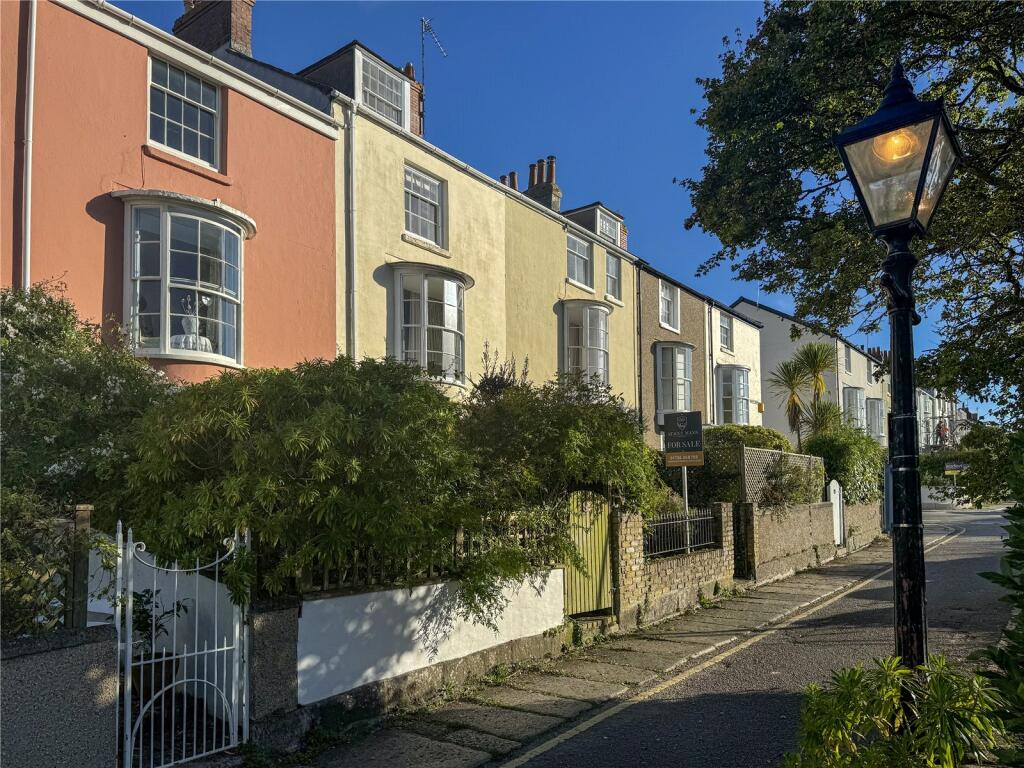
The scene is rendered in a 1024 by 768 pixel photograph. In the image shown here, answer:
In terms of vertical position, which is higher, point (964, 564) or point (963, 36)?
point (963, 36)

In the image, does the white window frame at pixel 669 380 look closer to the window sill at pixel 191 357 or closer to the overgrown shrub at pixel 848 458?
the overgrown shrub at pixel 848 458

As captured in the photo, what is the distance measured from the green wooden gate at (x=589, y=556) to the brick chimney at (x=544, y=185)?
16.4 meters

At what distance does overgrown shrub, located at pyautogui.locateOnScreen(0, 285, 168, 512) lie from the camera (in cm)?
697

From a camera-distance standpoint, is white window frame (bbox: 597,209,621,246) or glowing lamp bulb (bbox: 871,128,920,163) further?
white window frame (bbox: 597,209,621,246)

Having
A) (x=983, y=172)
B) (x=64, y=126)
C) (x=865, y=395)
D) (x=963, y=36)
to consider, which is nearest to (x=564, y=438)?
(x=983, y=172)

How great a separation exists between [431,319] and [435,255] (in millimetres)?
1612

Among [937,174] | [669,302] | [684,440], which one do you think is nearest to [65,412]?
[937,174]

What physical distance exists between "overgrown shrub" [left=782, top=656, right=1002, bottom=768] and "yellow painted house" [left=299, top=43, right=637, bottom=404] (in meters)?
8.82

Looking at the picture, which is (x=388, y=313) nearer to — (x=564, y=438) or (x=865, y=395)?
(x=564, y=438)

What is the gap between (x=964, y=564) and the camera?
18812 millimetres

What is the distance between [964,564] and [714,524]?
853 centimetres

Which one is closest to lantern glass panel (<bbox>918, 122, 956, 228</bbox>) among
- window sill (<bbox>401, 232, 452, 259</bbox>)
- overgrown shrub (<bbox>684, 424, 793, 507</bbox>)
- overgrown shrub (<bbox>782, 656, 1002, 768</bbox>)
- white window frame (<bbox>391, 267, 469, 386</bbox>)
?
overgrown shrub (<bbox>782, 656, 1002, 768</bbox>)

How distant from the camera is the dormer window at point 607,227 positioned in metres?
26.1

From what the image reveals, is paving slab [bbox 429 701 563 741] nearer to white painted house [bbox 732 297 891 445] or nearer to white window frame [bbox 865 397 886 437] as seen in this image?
white painted house [bbox 732 297 891 445]
